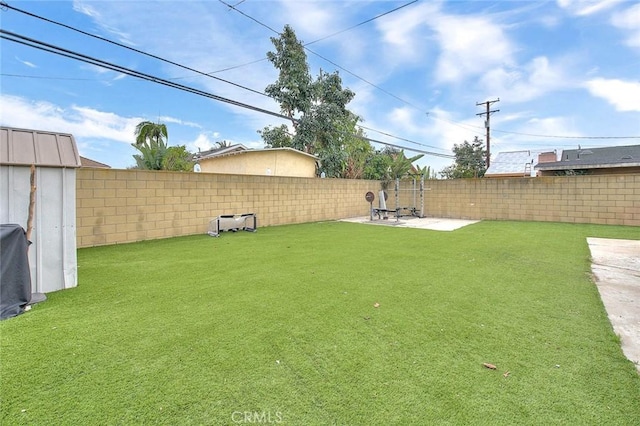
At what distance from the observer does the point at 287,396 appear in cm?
167

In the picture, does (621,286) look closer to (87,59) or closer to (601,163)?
(87,59)

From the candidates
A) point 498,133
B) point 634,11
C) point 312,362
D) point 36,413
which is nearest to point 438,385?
point 312,362

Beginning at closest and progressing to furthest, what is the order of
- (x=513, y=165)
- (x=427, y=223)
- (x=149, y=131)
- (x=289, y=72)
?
(x=427, y=223) → (x=289, y=72) → (x=149, y=131) → (x=513, y=165)

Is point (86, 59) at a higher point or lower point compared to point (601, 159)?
lower

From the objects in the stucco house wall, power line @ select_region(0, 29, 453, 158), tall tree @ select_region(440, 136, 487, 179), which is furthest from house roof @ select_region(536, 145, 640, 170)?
power line @ select_region(0, 29, 453, 158)

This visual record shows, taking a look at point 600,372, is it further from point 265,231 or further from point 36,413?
point 265,231

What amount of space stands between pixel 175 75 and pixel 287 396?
8.48 m

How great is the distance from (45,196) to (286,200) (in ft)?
24.1

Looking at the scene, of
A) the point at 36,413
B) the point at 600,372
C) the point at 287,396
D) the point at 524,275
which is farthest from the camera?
the point at 524,275

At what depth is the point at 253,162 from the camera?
13961 millimetres

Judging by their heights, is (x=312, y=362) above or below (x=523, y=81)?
below

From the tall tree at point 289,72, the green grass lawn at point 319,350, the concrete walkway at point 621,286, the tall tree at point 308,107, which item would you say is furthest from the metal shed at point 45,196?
the tall tree at point 289,72

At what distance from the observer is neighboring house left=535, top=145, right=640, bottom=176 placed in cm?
1585

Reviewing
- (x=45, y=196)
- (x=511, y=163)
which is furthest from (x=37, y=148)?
(x=511, y=163)
